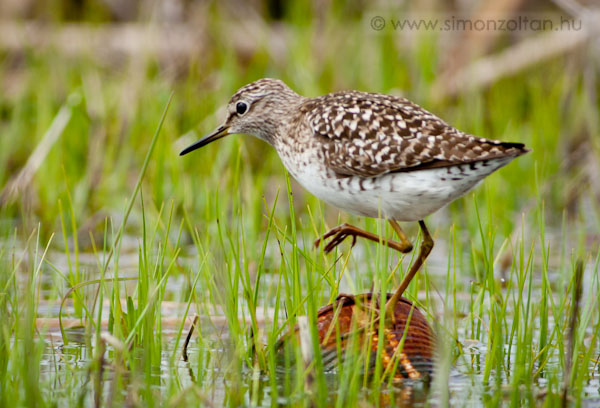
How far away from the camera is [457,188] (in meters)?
4.95

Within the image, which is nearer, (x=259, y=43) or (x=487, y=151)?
(x=487, y=151)

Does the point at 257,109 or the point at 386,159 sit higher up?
the point at 257,109

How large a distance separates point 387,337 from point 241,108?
2093 millimetres

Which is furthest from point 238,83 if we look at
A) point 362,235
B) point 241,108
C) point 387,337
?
point 387,337

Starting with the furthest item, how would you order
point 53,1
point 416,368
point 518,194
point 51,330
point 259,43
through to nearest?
point 53,1
point 259,43
point 518,194
point 51,330
point 416,368

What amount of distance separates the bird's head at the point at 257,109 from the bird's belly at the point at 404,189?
38.2 inches

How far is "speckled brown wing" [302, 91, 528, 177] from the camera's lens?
16.1ft

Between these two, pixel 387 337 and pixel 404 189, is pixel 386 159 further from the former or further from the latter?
pixel 387 337

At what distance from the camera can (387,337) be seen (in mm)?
4695

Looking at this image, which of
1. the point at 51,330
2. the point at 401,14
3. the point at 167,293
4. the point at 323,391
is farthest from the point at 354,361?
the point at 401,14

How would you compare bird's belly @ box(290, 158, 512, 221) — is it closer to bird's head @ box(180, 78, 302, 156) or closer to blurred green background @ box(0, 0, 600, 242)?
bird's head @ box(180, 78, 302, 156)

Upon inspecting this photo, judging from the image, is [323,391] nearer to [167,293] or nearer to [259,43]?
[167,293]

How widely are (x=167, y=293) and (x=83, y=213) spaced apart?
1695 millimetres

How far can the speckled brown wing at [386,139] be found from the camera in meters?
4.90
